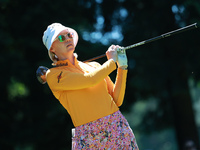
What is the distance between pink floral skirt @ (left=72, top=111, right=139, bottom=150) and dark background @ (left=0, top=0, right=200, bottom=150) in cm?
477

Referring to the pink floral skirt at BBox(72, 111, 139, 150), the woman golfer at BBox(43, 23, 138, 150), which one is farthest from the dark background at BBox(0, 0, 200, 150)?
the pink floral skirt at BBox(72, 111, 139, 150)

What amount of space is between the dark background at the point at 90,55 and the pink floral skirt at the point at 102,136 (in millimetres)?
4770

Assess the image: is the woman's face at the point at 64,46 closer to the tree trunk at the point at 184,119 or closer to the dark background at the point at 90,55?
the dark background at the point at 90,55

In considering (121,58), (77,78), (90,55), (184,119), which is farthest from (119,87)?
(184,119)

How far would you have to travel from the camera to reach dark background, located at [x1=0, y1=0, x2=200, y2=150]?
23.5 feet

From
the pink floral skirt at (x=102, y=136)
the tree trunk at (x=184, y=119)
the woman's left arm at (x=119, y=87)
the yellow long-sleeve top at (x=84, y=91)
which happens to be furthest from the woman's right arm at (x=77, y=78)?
the tree trunk at (x=184, y=119)

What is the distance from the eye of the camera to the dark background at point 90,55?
718 centimetres

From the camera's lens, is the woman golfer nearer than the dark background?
Yes

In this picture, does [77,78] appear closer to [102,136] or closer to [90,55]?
[102,136]

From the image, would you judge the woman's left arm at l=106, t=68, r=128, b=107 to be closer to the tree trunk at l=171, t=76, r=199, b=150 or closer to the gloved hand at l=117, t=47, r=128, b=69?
the gloved hand at l=117, t=47, r=128, b=69

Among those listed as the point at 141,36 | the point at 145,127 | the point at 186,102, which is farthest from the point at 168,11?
the point at 145,127

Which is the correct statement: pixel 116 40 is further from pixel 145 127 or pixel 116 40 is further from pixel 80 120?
pixel 80 120

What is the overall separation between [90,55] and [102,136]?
16.8ft

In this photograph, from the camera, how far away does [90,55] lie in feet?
24.0
